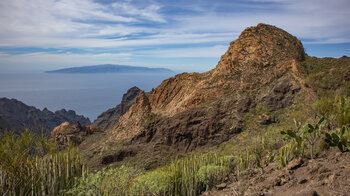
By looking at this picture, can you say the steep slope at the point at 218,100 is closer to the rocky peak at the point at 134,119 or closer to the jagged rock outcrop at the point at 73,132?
the rocky peak at the point at 134,119

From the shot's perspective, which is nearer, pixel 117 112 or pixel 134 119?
pixel 134 119

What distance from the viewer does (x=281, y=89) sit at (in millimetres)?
28109

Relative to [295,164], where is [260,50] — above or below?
above

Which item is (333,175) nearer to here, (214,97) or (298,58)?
(214,97)

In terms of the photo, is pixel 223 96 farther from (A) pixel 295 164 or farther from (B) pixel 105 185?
(B) pixel 105 185

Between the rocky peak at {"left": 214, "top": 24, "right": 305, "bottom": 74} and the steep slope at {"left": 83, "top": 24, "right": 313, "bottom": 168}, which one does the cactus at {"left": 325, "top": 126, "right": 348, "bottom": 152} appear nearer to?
the steep slope at {"left": 83, "top": 24, "right": 313, "bottom": 168}

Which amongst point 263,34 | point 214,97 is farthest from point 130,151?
point 263,34

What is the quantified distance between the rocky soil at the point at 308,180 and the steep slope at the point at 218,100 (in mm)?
17726

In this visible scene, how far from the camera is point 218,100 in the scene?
30688 millimetres

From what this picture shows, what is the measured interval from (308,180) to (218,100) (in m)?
23.2

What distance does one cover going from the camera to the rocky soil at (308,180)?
6613 mm

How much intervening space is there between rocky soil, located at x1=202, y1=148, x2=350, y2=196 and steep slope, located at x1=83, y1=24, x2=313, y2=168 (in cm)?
1773

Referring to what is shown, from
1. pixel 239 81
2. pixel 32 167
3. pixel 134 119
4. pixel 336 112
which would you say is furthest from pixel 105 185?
pixel 134 119

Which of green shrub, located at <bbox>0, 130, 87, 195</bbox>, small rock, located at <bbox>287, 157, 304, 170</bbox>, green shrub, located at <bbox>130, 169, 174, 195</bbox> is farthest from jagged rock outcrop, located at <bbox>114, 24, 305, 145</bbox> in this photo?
green shrub, located at <bbox>0, 130, 87, 195</bbox>
